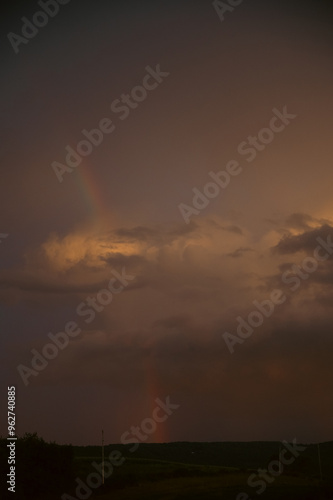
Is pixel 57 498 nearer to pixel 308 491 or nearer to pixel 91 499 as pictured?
pixel 91 499

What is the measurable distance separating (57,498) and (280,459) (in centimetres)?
8426

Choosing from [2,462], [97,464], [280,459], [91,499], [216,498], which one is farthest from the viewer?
[280,459]

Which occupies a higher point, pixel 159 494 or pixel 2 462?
pixel 2 462

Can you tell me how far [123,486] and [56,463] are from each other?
1379 centimetres

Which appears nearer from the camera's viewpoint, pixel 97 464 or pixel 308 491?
pixel 308 491

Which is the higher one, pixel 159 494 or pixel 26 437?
pixel 26 437

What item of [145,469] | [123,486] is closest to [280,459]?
[145,469]

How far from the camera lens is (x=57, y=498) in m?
78.4

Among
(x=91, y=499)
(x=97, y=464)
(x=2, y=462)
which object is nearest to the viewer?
(x=2, y=462)

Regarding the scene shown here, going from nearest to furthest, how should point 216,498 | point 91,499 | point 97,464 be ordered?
point 216,498 → point 91,499 → point 97,464

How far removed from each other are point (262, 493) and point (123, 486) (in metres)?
27.0

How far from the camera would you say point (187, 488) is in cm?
8250

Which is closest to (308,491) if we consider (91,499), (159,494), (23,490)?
(159,494)

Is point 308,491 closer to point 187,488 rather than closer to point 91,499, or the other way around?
point 187,488
